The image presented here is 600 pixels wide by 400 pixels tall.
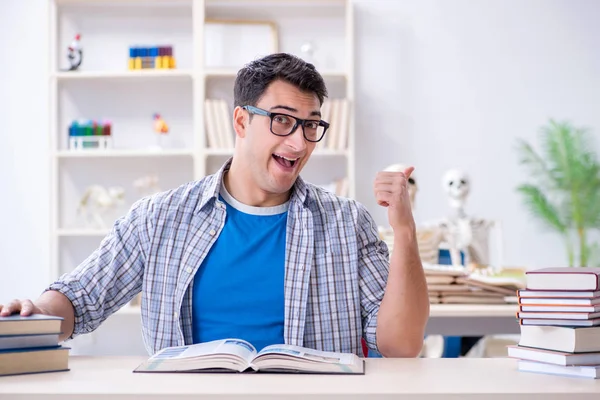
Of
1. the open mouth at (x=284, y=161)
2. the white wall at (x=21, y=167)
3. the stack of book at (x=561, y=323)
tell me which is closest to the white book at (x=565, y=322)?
the stack of book at (x=561, y=323)

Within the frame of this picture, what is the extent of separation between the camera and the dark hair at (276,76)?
1.89 metres

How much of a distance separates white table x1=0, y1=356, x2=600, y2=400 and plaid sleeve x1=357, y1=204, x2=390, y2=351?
1.37 feet

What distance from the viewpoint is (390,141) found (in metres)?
4.80

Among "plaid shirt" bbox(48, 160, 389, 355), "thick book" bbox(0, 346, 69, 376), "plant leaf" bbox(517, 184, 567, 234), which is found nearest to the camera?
"thick book" bbox(0, 346, 69, 376)

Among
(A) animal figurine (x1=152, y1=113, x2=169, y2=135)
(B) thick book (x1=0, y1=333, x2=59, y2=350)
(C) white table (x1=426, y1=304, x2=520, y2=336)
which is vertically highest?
(A) animal figurine (x1=152, y1=113, x2=169, y2=135)

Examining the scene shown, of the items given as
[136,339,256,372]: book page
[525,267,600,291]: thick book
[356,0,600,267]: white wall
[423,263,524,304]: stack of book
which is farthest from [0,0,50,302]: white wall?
[525,267,600,291]: thick book

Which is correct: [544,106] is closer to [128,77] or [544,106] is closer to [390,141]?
[390,141]

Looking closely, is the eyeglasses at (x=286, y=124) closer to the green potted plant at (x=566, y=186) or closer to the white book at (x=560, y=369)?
the white book at (x=560, y=369)

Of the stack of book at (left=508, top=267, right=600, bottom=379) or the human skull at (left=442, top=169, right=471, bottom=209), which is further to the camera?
the human skull at (left=442, top=169, right=471, bottom=209)

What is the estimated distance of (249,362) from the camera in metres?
1.36

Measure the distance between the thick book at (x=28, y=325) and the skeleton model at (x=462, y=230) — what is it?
236cm

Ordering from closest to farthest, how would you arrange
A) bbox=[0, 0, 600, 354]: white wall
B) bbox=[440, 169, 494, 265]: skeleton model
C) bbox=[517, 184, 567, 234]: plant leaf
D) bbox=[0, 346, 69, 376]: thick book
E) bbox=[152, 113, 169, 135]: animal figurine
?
bbox=[0, 346, 69, 376]: thick book, bbox=[440, 169, 494, 265]: skeleton model, bbox=[152, 113, 169, 135]: animal figurine, bbox=[517, 184, 567, 234]: plant leaf, bbox=[0, 0, 600, 354]: white wall

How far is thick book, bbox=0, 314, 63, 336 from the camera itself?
1.35 meters

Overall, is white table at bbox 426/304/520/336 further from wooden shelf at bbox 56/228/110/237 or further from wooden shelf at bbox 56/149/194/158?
wooden shelf at bbox 56/228/110/237
